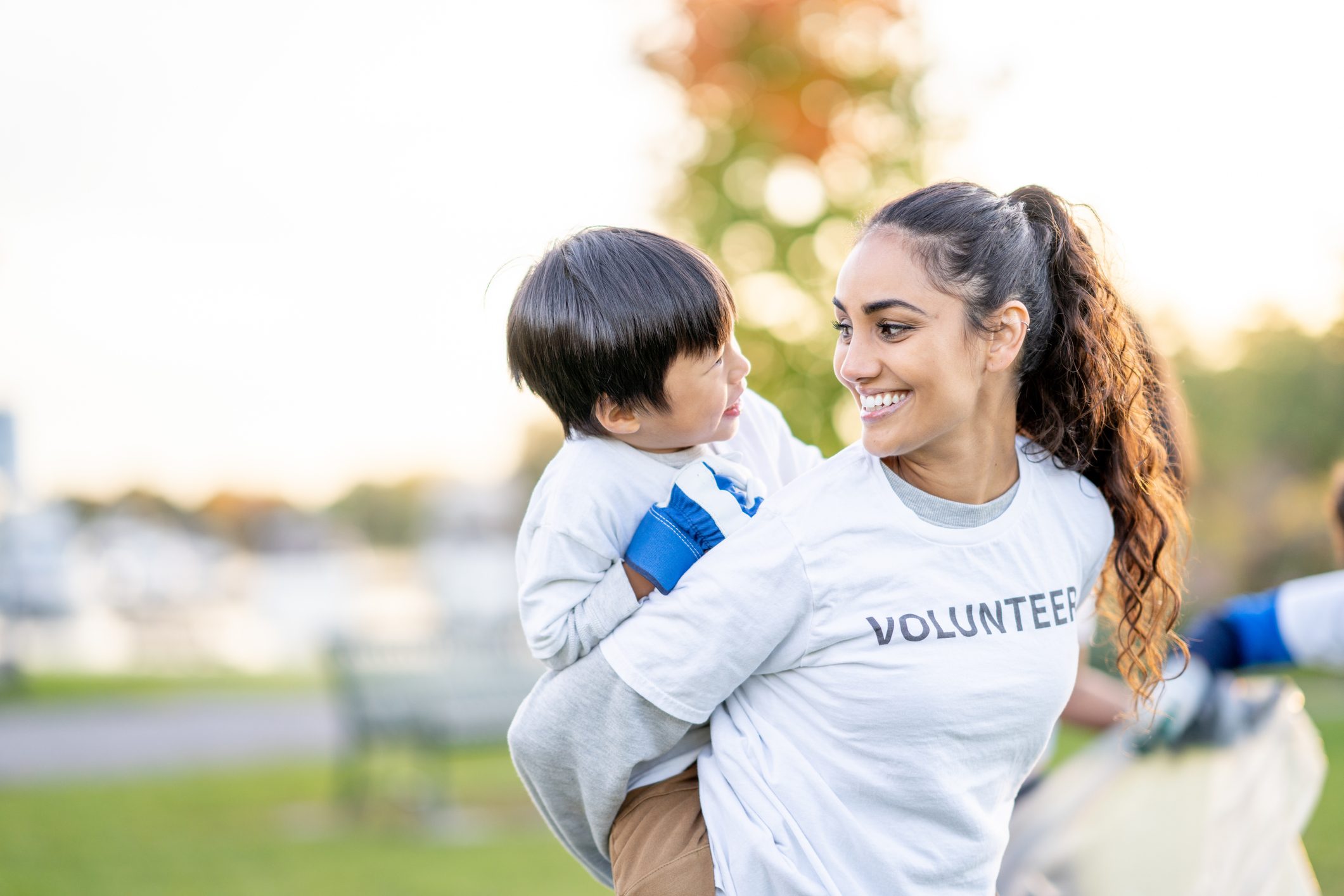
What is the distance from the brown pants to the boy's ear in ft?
1.81

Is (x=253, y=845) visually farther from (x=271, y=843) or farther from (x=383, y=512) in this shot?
(x=383, y=512)

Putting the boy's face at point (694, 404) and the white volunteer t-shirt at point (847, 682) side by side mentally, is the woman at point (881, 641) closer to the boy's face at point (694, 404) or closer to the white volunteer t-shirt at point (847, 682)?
the white volunteer t-shirt at point (847, 682)

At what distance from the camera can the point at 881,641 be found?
1.89 metres

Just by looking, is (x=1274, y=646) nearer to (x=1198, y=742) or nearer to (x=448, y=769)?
(x=1198, y=742)

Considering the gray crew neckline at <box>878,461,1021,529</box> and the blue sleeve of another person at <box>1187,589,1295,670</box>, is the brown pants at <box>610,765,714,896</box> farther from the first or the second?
the blue sleeve of another person at <box>1187,589,1295,670</box>

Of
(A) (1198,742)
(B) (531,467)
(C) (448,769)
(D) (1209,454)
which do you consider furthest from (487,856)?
(B) (531,467)

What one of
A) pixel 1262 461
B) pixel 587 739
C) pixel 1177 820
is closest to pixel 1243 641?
pixel 1177 820

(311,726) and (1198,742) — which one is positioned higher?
(1198,742)

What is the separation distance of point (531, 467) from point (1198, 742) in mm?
25134

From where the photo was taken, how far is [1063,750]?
358 inches

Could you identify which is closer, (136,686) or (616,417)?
(616,417)

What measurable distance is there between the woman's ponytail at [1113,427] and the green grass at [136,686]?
13294 mm

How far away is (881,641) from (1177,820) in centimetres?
167

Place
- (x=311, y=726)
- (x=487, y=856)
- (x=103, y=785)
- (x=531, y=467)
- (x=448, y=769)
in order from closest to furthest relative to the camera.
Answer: (x=487, y=856) < (x=103, y=785) < (x=448, y=769) < (x=311, y=726) < (x=531, y=467)
